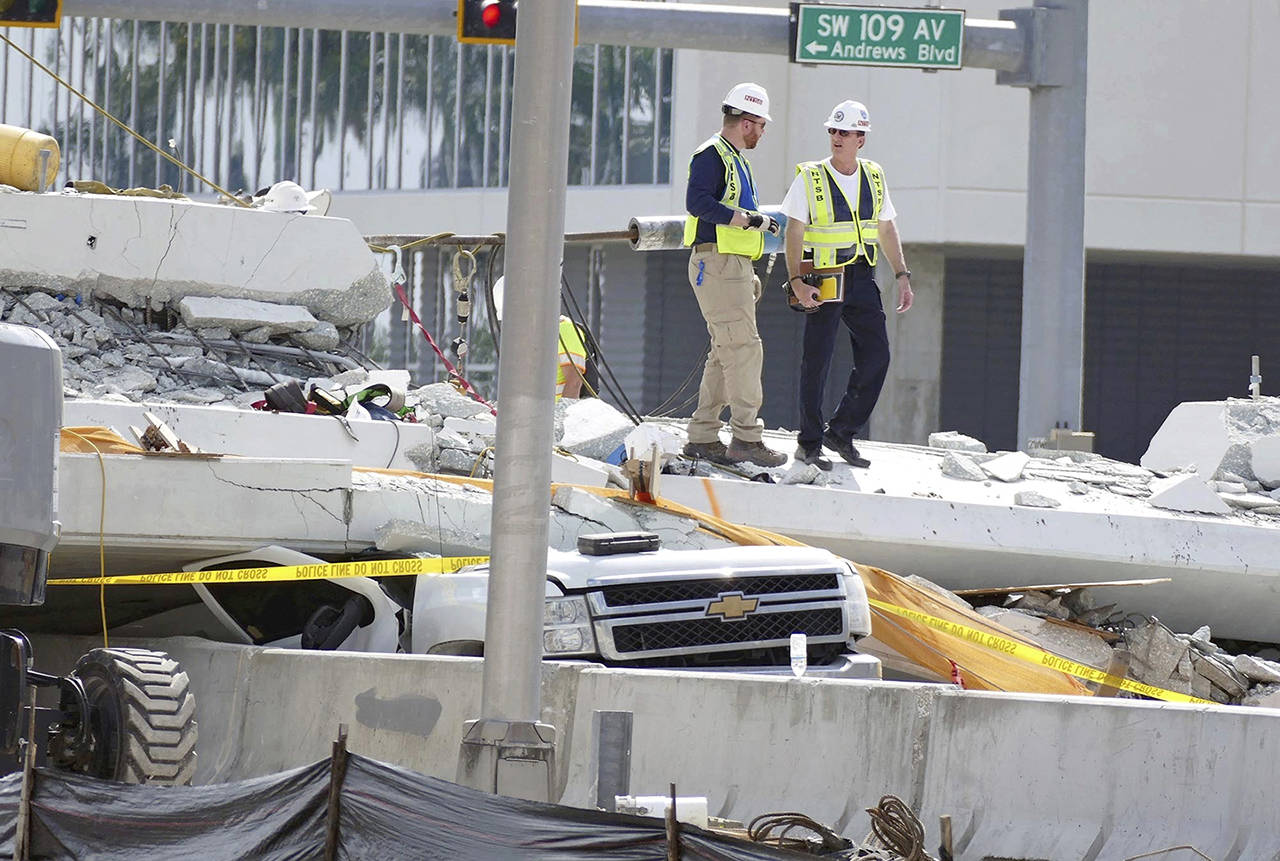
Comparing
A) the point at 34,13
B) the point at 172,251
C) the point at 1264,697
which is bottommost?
the point at 1264,697

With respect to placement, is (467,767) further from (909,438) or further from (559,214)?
(909,438)

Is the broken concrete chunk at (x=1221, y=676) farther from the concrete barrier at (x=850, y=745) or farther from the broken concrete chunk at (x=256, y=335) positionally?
the broken concrete chunk at (x=256, y=335)

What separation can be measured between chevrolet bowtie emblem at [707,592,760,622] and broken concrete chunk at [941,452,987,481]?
4582 millimetres

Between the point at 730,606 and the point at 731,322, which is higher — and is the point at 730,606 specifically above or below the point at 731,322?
below

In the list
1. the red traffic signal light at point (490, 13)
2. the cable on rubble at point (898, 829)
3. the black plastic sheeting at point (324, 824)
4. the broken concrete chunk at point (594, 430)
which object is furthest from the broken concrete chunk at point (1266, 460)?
the black plastic sheeting at point (324, 824)

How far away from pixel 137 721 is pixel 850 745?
256 centimetres

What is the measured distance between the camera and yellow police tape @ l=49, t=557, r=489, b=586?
29.3ft

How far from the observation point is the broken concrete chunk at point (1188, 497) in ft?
38.9

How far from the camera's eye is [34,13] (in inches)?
593

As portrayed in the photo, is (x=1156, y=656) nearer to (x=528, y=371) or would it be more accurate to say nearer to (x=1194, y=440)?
(x=1194, y=440)

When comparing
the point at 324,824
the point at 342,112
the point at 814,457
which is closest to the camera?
the point at 324,824

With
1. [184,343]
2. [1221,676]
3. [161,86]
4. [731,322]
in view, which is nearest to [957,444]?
[731,322]

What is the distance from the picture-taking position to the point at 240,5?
51.9 ft

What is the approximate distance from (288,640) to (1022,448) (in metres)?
8.38
